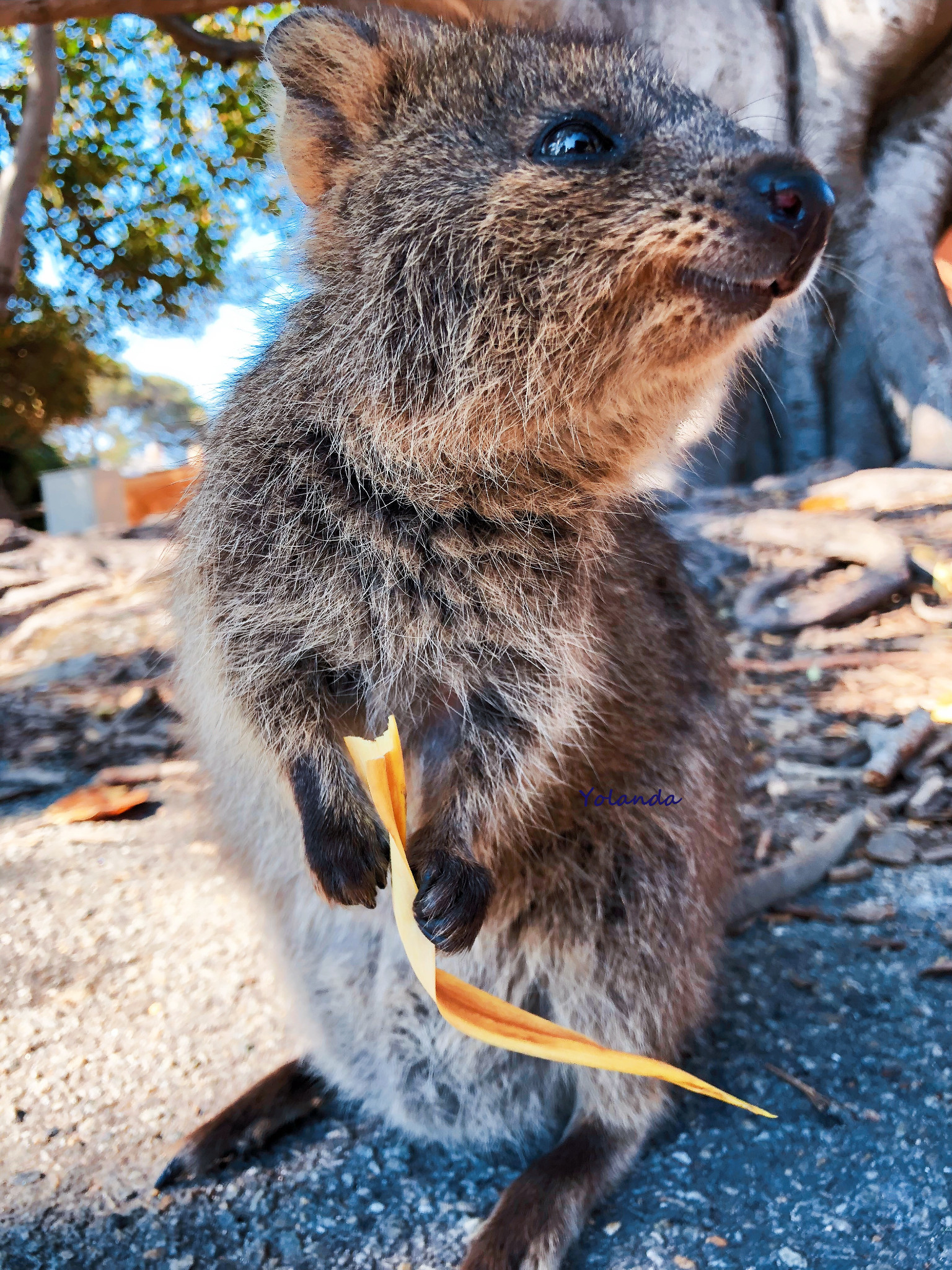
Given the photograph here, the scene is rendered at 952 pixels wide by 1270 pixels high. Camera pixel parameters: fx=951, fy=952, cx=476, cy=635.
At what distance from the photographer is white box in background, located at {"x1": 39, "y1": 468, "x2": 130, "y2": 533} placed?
36.9ft

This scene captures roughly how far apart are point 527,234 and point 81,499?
1071 cm

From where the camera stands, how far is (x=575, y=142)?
179 cm

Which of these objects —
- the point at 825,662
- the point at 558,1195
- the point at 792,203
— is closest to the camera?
the point at 792,203

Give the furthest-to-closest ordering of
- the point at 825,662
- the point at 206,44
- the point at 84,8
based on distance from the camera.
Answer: the point at 206,44, the point at 825,662, the point at 84,8

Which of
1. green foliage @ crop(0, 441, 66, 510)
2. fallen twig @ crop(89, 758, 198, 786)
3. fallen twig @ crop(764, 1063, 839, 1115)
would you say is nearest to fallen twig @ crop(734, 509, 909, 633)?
fallen twig @ crop(89, 758, 198, 786)

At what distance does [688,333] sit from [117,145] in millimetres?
11038

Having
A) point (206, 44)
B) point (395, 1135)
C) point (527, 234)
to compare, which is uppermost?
point (206, 44)

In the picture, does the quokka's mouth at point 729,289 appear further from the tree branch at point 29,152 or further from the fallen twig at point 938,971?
the tree branch at point 29,152

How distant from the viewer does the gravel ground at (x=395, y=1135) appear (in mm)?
1781

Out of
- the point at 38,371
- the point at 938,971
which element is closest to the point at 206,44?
the point at 938,971

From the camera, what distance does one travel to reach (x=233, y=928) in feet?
9.66

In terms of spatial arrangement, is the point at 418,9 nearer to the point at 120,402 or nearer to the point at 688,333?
the point at 688,333

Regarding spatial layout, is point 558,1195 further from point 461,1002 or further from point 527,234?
point 527,234
